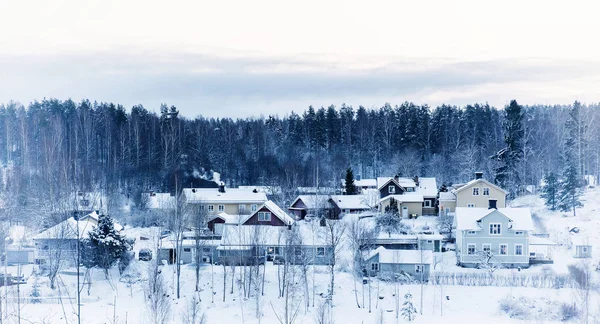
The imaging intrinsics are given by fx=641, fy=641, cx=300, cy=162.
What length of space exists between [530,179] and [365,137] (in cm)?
1520

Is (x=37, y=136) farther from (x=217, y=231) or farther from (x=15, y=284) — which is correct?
(x=15, y=284)

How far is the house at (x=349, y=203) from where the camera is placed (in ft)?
135

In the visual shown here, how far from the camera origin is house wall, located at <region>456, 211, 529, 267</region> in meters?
31.0

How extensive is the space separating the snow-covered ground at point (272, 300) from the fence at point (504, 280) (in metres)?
0.51

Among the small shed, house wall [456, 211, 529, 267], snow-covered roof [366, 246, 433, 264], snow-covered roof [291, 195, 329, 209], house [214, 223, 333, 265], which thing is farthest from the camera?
snow-covered roof [291, 195, 329, 209]

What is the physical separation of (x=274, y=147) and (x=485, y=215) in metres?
31.8

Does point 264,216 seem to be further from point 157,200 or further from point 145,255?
point 157,200

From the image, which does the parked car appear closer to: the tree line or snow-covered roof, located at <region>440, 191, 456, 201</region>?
the tree line

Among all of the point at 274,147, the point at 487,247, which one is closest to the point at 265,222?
the point at 487,247

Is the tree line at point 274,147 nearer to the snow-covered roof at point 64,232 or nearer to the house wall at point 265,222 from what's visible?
the snow-covered roof at point 64,232

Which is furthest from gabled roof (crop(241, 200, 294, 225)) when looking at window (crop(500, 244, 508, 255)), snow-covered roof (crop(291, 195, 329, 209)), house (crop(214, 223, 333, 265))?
window (crop(500, 244, 508, 255))

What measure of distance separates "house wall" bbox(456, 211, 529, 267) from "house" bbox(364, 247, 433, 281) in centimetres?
303

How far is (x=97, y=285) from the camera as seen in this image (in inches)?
1105

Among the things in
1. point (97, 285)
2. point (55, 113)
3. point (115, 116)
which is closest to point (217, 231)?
point (97, 285)
